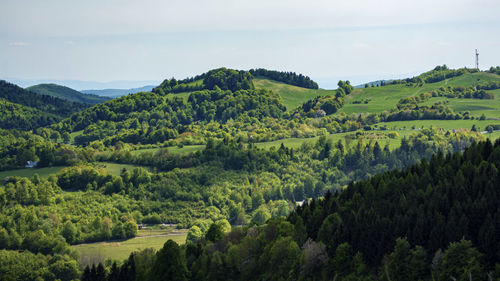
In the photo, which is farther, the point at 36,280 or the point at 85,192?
the point at 85,192

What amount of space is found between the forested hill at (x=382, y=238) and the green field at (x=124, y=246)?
170 feet

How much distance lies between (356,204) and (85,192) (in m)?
121

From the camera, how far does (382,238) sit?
69812mm

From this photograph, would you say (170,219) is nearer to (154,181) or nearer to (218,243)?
(154,181)

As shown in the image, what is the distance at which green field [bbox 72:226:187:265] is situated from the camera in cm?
13912

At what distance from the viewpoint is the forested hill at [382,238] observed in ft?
211

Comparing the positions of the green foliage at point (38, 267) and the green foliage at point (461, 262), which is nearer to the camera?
the green foliage at point (461, 262)

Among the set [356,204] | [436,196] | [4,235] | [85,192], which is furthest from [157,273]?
A: [85,192]

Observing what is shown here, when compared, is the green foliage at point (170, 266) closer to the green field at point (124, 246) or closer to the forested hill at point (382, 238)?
the forested hill at point (382, 238)

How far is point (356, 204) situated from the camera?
270ft

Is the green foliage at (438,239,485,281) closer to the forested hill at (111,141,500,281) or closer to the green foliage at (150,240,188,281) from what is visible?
the forested hill at (111,141,500,281)

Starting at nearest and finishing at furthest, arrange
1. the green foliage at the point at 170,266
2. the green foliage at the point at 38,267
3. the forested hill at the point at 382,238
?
the forested hill at the point at 382,238 → the green foliage at the point at 170,266 → the green foliage at the point at 38,267

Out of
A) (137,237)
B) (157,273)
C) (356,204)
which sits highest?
(356,204)

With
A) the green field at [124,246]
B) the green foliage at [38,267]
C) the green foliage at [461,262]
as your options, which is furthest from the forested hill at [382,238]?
the green field at [124,246]
